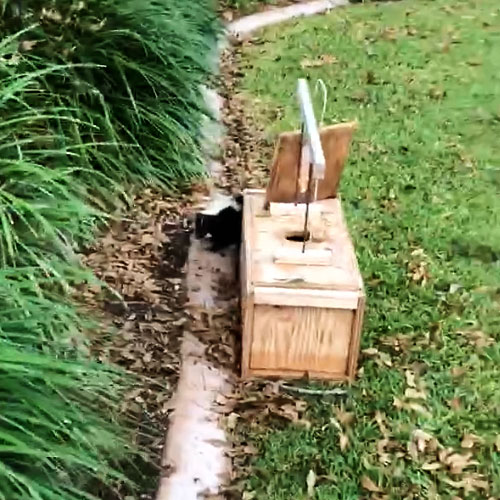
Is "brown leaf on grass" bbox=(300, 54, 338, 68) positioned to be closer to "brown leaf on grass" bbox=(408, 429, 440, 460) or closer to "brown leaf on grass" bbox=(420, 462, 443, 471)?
"brown leaf on grass" bbox=(408, 429, 440, 460)

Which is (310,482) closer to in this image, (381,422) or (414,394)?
(381,422)

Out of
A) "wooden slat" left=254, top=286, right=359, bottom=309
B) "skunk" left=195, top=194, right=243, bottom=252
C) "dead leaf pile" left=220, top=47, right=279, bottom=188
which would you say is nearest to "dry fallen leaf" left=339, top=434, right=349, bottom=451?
"wooden slat" left=254, top=286, right=359, bottom=309

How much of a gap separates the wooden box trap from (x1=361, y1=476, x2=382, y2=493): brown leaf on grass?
57 centimetres

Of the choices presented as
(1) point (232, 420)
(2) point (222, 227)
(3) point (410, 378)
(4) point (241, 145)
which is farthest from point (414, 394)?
(4) point (241, 145)

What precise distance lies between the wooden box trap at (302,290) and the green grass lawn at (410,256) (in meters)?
0.18

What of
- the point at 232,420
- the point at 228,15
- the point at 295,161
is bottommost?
the point at 228,15

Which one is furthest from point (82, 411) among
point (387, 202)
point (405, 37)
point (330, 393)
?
point (405, 37)

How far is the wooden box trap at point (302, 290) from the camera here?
362 cm

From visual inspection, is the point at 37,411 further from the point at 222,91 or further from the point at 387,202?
the point at 222,91

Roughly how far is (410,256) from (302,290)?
1.24 metres

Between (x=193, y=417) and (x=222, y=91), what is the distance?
4.11 metres

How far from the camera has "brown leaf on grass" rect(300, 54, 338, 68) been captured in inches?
313

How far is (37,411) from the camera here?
2.63 meters

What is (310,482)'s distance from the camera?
A: 321cm
